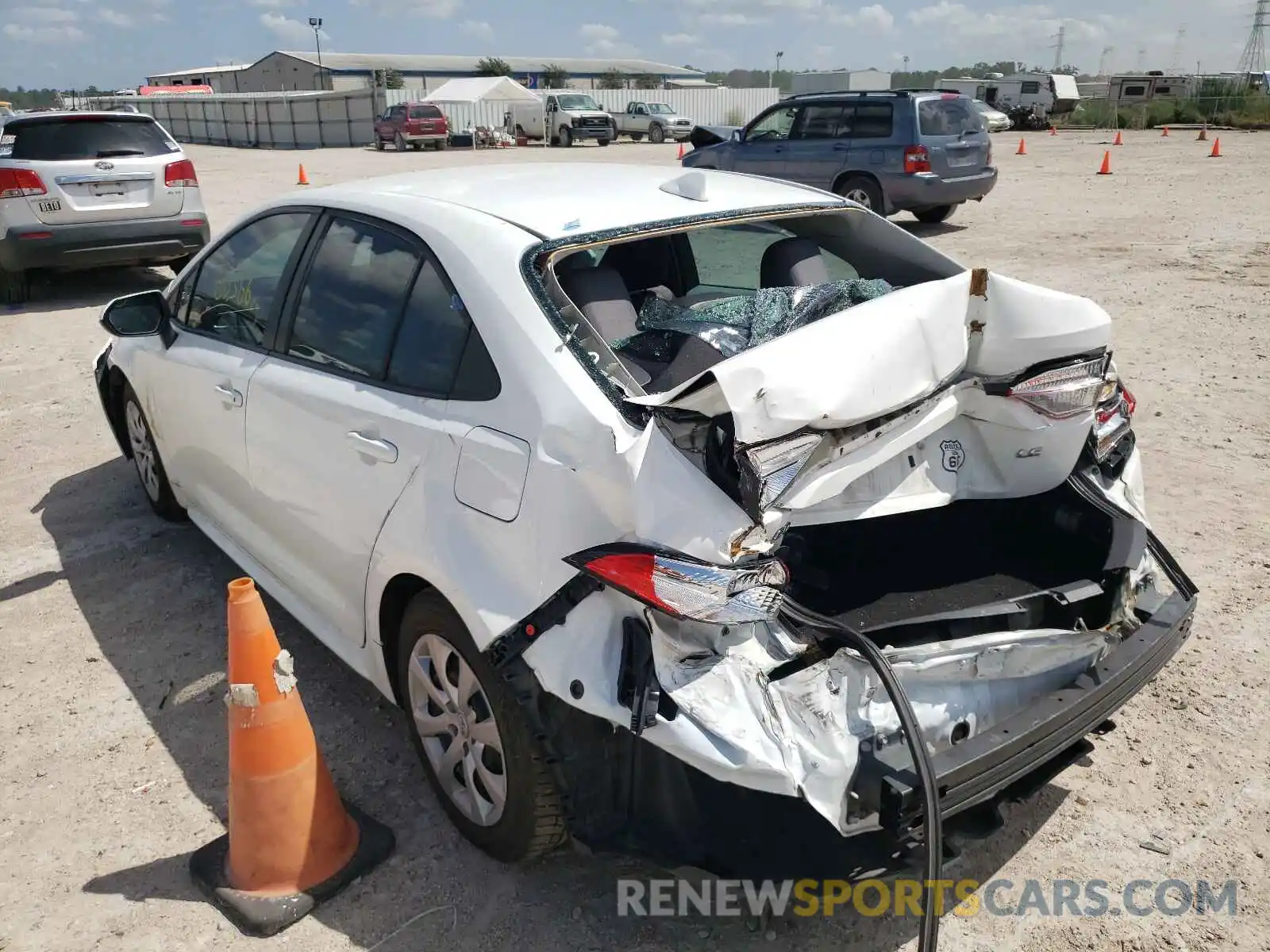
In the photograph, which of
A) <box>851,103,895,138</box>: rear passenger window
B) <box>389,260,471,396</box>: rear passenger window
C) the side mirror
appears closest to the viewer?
<box>389,260,471,396</box>: rear passenger window

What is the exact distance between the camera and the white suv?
938cm

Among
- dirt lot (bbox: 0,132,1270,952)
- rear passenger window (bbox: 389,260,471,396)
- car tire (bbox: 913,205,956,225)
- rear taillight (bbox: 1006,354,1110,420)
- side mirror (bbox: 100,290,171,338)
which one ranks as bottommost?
dirt lot (bbox: 0,132,1270,952)

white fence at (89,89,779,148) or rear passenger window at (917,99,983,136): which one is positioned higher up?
rear passenger window at (917,99,983,136)

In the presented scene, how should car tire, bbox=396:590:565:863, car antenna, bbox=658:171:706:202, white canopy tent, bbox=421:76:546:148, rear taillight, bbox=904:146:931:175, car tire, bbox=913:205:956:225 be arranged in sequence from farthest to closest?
white canopy tent, bbox=421:76:546:148 < car tire, bbox=913:205:956:225 < rear taillight, bbox=904:146:931:175 < car antenna, bbox=658:171:706:202 < car tire, bbox=396:590:565:863

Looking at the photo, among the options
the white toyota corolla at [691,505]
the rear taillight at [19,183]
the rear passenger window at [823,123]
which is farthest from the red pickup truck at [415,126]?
the white toyota corolla at [691,505]

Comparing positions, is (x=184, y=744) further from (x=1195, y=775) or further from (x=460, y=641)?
(x=1195, y=775)

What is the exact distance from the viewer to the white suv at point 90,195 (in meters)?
9.38

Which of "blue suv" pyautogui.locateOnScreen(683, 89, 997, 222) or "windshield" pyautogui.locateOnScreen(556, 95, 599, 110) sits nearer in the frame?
"blue suv" pyautogui.locateOnScreen(683, 89, 997, 222)

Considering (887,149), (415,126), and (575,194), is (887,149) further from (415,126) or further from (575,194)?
(415,126)

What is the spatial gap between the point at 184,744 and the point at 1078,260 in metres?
10.7

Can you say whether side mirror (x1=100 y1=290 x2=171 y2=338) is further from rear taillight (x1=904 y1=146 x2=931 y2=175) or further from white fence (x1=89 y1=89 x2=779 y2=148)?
white fence (x1=89 y1=89 x2=779 y2=148)

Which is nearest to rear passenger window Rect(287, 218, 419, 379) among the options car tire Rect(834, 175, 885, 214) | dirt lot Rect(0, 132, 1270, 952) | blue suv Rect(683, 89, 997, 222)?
dirt lot Rect(0, 132, 1270, 952)

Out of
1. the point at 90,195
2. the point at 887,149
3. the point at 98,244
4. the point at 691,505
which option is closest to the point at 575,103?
the point at 887,149

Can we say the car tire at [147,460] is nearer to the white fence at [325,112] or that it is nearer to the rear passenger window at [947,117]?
the rear passenger window at [947,117]
